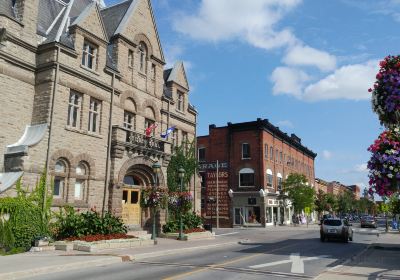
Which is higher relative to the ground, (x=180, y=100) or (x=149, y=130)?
(x=180, y=100)

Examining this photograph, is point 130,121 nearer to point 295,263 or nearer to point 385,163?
point 295,263

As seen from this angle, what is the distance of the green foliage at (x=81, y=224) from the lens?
62.1 ft

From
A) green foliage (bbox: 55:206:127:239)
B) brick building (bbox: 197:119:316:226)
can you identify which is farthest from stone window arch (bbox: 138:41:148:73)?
brick building (bbox: 197:119:316:226)

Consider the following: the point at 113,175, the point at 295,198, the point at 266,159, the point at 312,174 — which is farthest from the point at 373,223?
the point at 113,175

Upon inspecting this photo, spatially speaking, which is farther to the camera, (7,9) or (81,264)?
(7,9)

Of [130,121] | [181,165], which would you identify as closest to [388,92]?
[130,121]

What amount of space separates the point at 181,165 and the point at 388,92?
19.5m

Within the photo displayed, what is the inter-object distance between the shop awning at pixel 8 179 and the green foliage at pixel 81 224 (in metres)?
2.92

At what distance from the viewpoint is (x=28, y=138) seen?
19.8 meters

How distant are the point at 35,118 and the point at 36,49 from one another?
3.79 meters

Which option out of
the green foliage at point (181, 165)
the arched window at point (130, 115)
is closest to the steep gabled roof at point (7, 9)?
the arched window at point (130, 115)

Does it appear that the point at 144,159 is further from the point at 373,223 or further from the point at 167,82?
the point at 373,223

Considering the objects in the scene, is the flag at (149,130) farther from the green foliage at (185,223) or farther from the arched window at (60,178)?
the arched window at (60,178)

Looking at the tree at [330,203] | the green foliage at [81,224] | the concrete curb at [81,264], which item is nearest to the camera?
the concrete curb at [81,264]
